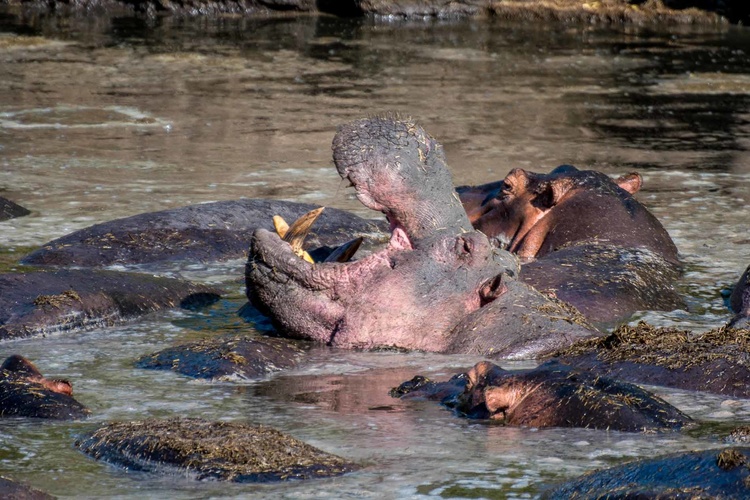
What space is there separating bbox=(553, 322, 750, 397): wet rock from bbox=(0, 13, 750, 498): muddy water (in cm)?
17

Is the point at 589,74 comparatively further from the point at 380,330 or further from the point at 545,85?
the point at 380,330

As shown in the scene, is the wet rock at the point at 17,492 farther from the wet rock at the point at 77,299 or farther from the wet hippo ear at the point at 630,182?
the wet hippo ear at the point at 630,182

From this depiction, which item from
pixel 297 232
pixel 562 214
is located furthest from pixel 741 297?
pixel 297 232

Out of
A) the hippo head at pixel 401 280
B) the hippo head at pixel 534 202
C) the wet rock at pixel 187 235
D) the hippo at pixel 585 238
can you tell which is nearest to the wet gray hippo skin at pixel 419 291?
the hippo head at pixel 401 280

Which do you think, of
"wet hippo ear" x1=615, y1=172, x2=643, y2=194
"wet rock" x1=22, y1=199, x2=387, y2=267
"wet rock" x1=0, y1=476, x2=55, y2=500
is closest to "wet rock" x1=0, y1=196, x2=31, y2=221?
Answer: "wet rock" x1=22, y1=199, x2=387, y2=267

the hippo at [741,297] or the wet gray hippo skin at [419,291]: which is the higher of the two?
the wet gray hippo skin at [419,291]

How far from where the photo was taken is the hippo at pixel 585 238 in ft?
28.8

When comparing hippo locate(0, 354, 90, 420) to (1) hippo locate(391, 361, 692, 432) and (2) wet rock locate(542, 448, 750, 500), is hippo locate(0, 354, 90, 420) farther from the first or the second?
(2) wet rock locate(542, 448, 750, 500)

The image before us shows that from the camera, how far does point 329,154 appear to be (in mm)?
15055

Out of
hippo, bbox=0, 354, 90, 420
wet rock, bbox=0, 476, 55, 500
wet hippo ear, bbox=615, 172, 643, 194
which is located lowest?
hippo, bbox=0, 354, 90, 420

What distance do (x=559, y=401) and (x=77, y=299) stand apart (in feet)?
10.8

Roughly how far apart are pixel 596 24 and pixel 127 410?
76.4 feet

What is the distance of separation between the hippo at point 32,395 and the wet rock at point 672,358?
7.80 feet

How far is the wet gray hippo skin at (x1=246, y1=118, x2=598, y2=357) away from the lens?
7.35m
